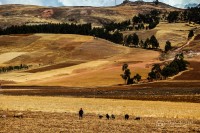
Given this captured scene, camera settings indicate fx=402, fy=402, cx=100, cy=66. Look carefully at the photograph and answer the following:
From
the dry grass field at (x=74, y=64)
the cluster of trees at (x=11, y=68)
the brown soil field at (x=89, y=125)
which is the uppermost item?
the brown soil field at (x=89, y=125)

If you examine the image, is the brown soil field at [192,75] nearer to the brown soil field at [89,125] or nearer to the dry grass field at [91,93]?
the dry grass field at [91,93]

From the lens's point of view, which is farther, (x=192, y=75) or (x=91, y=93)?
(x=192, y=75)

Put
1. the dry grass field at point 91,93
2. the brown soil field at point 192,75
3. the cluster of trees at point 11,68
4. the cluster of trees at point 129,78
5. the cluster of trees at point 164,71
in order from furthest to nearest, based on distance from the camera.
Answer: the cluster of trees at point 11,68
the cluster of trees at point 164,71
the cluster of trees at point 129,78
the brown soil field at point 192,75
the dry grass field at point 91,93

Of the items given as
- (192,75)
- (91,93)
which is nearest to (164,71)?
(192,75)

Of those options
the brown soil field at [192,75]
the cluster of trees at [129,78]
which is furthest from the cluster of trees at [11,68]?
the brown soil field at [192,75]

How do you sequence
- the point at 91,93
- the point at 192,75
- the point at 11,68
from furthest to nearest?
the point at 11,68, the point at 192,75, the point at 91,93

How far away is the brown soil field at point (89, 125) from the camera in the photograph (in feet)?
110

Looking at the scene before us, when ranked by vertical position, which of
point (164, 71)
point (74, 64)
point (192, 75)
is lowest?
point (74, 64)

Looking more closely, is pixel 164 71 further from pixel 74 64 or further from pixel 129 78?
pixel 74 64

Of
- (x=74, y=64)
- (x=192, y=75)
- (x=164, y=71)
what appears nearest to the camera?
(x=192, y=75)

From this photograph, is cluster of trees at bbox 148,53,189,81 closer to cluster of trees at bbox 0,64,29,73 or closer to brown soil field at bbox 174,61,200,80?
brown soil field at bbox 174,61,200,80

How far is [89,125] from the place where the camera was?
121 feet

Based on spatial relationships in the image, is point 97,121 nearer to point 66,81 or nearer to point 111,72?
point 66,81

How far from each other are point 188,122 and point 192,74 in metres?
81.5
